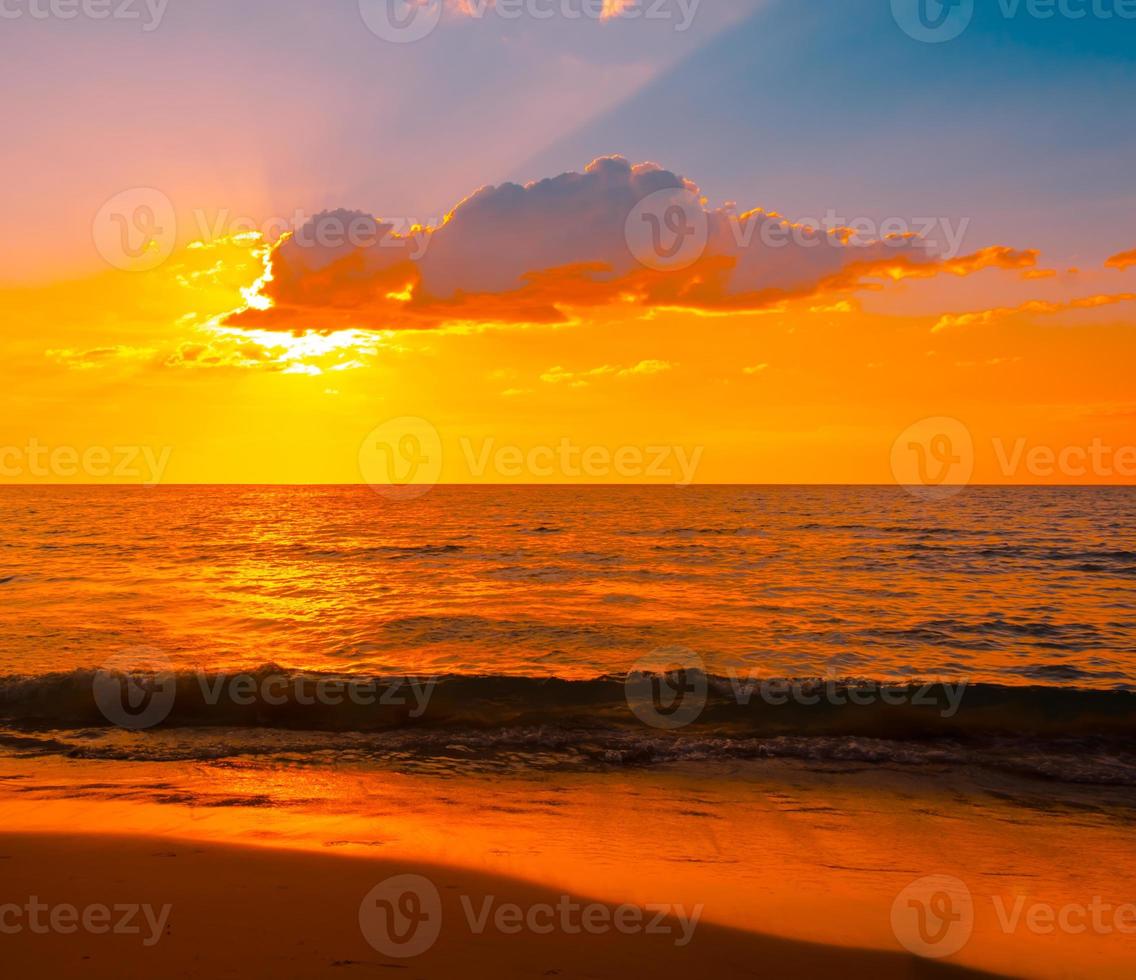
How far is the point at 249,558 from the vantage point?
3906 centimetres

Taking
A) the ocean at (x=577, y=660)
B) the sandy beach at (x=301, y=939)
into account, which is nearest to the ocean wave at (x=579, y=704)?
the ocean at (x=577, y=660)

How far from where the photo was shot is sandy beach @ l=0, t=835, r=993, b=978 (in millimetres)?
5648

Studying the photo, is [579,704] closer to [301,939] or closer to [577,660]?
[577,660]

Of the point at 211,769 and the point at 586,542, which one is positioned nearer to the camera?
the point at 211,769

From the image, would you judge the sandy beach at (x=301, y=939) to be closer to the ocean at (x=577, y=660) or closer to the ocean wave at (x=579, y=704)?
the ocean at (x=577, y=660)

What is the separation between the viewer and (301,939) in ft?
19.7

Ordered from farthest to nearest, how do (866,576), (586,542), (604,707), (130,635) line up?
(586,542) < (866,576) < (130,635) < (604,707)

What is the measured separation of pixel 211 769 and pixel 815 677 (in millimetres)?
11177

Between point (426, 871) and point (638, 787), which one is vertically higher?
point (426, 871)

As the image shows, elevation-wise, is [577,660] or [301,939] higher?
[301,939]

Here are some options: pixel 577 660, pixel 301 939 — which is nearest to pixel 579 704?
pixel 577 660

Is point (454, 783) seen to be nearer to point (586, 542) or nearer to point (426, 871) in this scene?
point (426, 871)

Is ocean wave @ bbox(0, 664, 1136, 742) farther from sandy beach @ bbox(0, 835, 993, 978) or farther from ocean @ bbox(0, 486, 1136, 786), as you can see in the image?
sandy beach @ bbox(0, 835, 993, 978)

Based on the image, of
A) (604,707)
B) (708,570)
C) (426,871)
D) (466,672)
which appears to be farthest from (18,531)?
(426,871)
